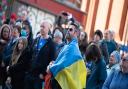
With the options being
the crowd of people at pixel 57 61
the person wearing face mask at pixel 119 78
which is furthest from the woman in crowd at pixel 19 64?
the person wearing face mask at pixel 119 78

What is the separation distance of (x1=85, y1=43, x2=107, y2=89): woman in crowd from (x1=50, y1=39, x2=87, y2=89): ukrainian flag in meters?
0.75

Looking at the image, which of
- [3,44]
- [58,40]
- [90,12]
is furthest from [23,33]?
[90,12]

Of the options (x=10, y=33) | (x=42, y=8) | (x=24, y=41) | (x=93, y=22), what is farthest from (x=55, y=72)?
(x=93, y=22)

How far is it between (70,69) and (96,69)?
38.1 inches

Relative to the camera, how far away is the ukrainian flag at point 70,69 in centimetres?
809

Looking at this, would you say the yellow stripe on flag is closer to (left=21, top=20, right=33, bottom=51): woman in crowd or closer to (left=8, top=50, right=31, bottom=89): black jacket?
(left=8, top=50, right=31, bottom=89): black jacket

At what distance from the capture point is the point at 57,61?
27.0 ft

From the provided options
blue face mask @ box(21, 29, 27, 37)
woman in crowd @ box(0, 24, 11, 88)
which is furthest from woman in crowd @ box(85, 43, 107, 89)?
blue face mask @ box(21, 29, 27, 37)

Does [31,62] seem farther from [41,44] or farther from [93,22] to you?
[93,22]

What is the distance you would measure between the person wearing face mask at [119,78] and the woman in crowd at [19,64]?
2.13m

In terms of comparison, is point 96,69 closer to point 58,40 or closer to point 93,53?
point 93,53

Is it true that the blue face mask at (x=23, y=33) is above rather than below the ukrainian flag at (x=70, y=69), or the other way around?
above

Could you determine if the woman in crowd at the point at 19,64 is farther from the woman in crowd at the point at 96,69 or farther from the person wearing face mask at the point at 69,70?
the person wearing face mask at the point at 69,70

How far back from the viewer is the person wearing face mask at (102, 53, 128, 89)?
8.14 meters
